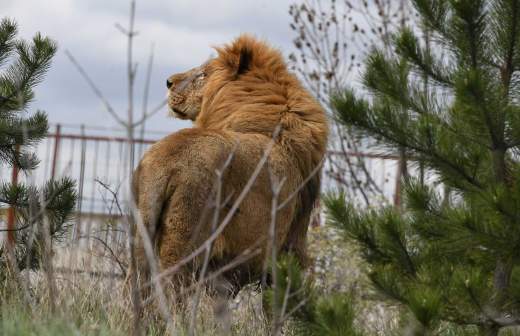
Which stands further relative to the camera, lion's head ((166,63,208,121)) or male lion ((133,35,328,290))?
lion's head ((166,63,208,121))

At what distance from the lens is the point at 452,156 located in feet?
18.4

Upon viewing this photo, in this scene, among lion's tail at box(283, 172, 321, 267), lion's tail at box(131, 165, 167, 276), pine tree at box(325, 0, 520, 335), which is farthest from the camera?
lion's tail at box(283, 172, 321, 267)

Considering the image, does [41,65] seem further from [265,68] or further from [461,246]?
[461,246]

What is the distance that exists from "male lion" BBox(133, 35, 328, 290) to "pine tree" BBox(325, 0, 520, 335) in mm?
587

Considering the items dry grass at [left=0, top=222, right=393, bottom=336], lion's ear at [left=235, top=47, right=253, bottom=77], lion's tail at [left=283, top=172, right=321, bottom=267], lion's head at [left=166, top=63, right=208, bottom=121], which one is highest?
lion's ear at [left=235, top=47, right=253, bottom=77]

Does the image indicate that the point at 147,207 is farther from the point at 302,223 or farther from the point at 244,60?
the point at 244,60

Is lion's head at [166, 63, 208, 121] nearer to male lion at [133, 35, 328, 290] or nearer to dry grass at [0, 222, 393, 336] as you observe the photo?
male lion at [133, 35, 328, 290]

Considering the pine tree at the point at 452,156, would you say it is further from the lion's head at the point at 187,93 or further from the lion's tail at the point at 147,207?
the lion's head at the point at 187,93

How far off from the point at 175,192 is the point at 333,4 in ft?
27.8

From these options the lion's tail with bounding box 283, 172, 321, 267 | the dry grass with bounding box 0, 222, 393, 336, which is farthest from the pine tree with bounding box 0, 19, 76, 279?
the lion's tail with bounding box 283, 172, 321, 267

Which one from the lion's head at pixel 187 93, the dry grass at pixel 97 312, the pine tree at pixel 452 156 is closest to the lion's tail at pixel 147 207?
the dry grass at pixel 97 312

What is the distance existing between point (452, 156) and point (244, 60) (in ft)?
7.52

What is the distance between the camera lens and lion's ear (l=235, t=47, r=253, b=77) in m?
7.45

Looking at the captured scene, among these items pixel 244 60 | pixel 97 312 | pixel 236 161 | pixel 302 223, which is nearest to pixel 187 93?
pixel 244 60
